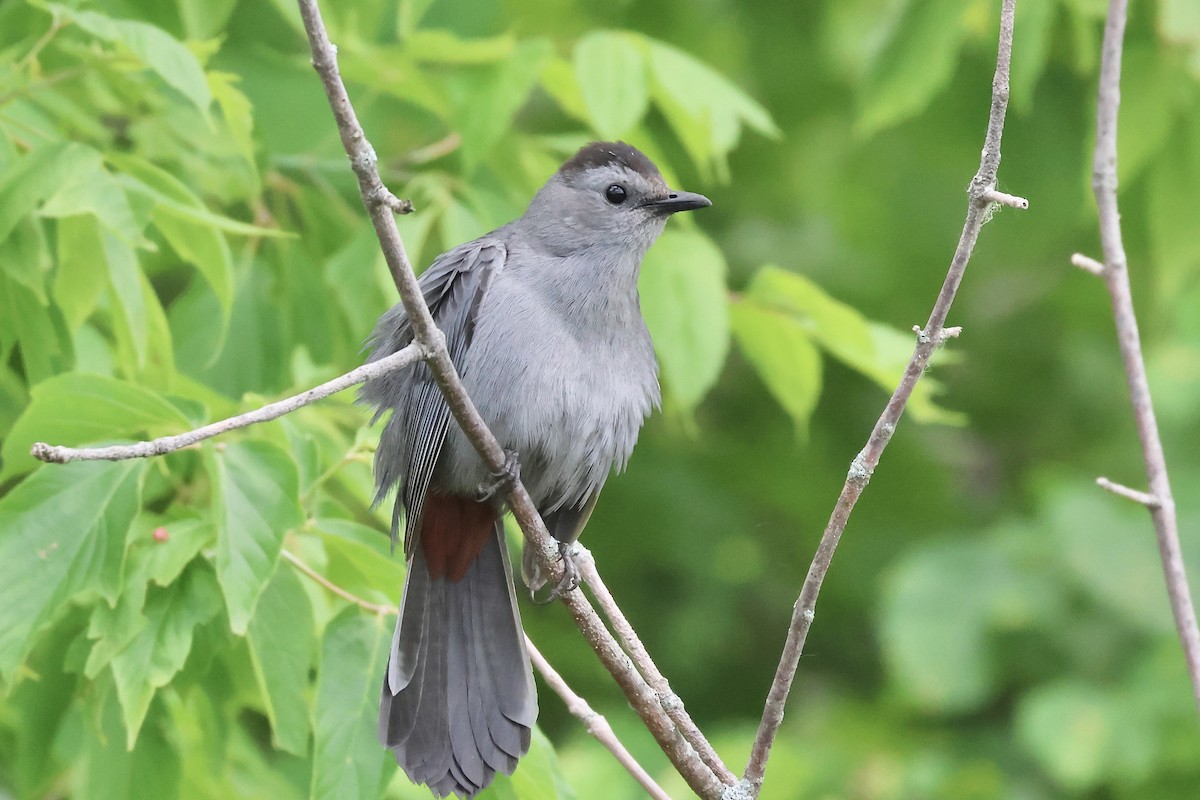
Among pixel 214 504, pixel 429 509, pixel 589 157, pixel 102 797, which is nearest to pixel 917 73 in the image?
pixel 589 157

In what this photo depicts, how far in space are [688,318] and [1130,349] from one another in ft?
5.67

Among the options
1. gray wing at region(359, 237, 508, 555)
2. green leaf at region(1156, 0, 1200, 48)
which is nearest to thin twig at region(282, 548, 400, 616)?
gray wing at region(359, 237, 508, 555)

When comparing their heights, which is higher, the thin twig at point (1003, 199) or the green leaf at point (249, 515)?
the thin twig at point (1003, 199)

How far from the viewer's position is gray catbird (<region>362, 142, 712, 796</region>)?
289cm

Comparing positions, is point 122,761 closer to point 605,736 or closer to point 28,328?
point 28,328

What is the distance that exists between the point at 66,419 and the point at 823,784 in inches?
141

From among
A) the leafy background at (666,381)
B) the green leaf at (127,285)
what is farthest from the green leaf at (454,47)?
the green leaf at (127,285)

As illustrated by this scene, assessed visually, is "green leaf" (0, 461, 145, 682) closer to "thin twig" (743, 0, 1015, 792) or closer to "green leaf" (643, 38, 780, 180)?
"thin twig" (743, 0, 1015, 792)

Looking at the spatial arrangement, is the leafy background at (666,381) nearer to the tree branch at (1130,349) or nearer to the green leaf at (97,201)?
the green leaf at (97,201)

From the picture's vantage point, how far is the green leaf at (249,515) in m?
2.21

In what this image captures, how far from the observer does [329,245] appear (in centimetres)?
366

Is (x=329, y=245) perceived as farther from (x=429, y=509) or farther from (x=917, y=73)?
(x=917, y=73)

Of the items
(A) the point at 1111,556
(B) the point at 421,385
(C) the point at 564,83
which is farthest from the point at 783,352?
(A) the point at 1111,556

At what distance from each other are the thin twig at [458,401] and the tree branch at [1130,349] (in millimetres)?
800
